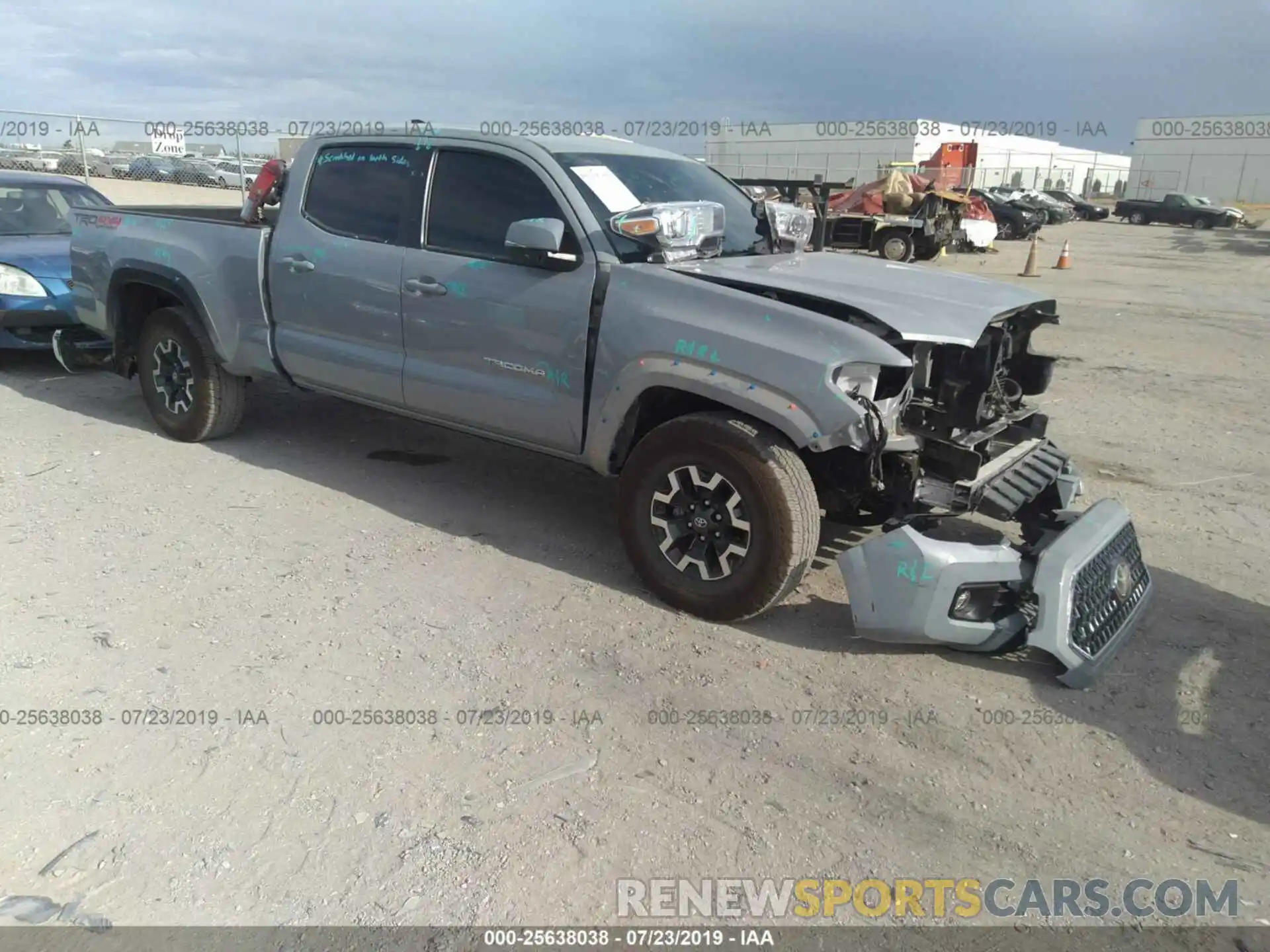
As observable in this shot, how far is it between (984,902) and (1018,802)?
0.49 metres

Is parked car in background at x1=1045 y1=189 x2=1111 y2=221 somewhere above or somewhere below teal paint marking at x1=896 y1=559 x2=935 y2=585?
above

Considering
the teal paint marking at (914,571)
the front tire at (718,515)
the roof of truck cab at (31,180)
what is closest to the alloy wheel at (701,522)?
the front tire at (718,515)

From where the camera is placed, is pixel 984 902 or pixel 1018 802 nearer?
pixel 984 902

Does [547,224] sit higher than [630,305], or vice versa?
[547,224]

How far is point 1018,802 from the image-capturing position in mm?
2873

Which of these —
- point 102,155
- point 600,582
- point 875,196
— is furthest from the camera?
point 875,196

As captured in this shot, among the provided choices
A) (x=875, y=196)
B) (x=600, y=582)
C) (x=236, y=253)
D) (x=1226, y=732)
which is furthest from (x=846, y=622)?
(x=875, y=196)

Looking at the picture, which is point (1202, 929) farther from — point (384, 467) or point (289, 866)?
point (384, 467)

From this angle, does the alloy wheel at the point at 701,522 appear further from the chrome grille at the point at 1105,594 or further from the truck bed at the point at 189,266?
the truck bed at the point at 189,266

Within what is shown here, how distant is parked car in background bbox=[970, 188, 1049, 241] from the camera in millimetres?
29812

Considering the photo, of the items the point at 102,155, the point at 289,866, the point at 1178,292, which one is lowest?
the point at 289,866

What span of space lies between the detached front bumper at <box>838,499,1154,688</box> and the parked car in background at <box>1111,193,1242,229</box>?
136 feet

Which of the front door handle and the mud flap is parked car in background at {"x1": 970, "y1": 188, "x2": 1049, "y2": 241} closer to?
the mud flap

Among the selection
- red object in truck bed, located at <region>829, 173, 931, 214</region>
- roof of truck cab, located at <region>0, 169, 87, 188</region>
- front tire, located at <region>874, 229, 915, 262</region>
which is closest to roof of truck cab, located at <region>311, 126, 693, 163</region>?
roof of truck cab, located at <region>0, 169, 87, 188</region>
